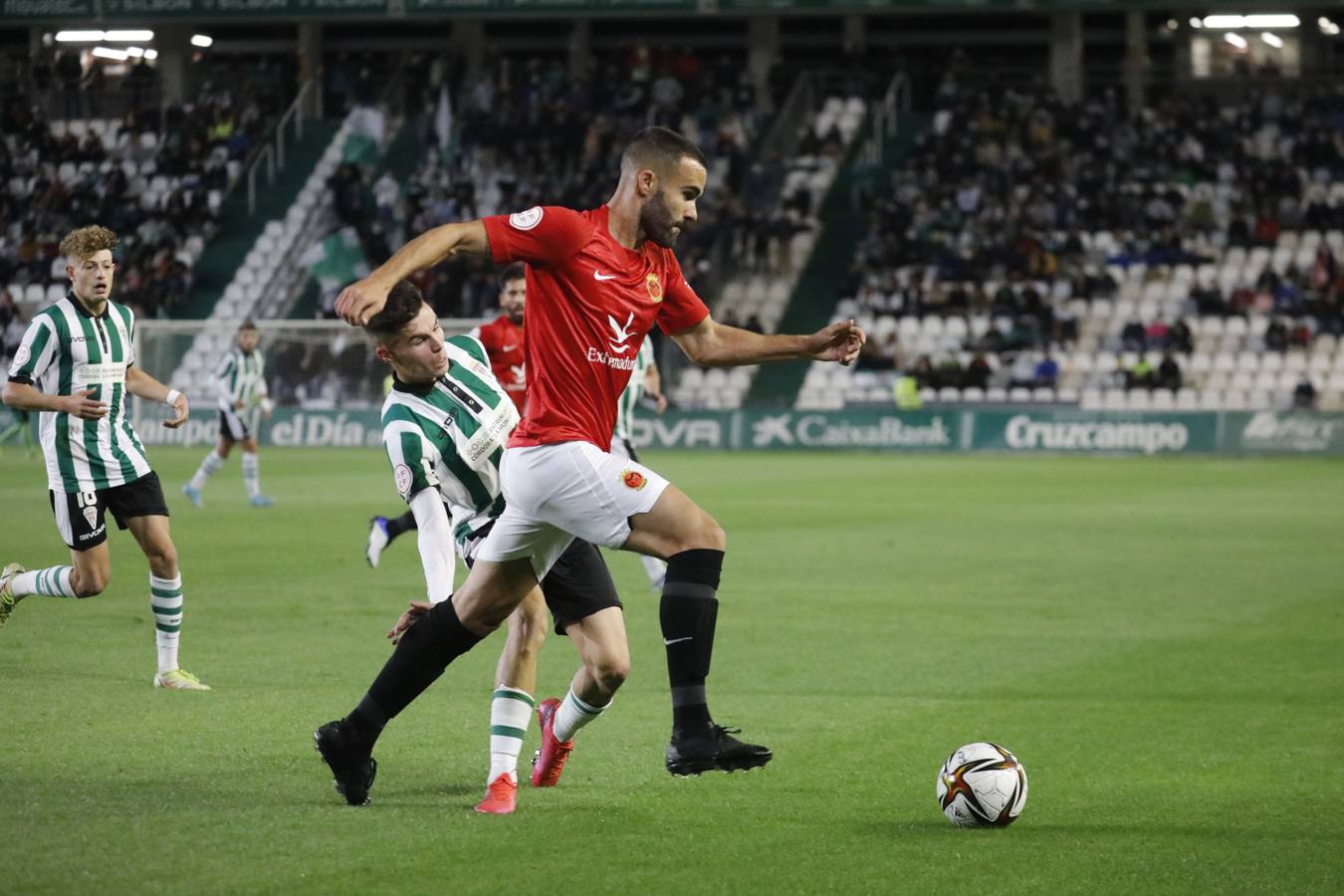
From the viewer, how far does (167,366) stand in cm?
3672

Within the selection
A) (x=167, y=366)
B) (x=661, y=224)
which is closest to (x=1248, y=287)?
(x=167, y=366)

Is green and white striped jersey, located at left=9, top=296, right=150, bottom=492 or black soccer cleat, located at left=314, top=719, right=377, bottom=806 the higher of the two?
green and white striped jersey, located at left=9, top=296, right=150, bottom=492

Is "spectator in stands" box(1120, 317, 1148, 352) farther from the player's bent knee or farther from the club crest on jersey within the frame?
the club crest on jersey

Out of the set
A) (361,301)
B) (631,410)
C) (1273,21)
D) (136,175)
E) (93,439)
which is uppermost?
(1273,21)

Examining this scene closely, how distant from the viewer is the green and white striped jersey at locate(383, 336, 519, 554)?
6.92 metres

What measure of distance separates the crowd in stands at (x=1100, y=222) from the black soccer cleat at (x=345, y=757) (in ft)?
98.2

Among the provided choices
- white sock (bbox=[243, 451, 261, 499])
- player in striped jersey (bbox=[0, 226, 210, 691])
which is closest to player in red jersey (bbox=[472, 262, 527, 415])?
player in striped jersey (bbox=[0, 226, 210, 691])

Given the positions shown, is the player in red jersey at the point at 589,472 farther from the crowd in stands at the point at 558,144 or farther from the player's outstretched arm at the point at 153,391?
the crowd in stands at the point at 558,144

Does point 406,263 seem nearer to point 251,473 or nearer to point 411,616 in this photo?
point 411,616

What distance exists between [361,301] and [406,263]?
0.69ft

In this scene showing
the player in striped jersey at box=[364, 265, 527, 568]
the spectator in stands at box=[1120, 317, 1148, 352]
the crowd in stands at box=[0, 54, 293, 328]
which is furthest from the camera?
the crowd in stands at box=[0, 54, 293, 328]

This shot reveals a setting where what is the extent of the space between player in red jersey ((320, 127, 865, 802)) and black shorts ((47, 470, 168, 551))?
3413 mm

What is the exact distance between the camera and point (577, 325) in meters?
6.02

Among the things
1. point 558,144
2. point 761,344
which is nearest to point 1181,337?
point 558,144
